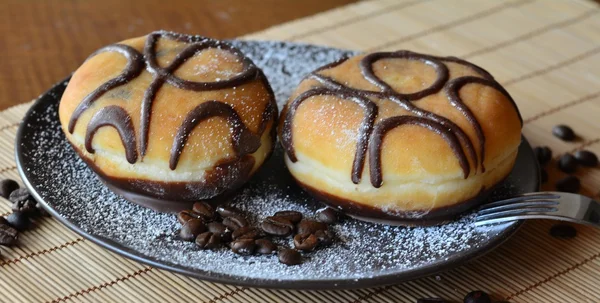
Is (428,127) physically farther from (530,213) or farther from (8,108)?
(8,108)

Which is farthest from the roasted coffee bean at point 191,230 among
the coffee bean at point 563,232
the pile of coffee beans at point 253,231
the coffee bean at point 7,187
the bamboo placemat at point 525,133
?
the coffee bean at point 563,232

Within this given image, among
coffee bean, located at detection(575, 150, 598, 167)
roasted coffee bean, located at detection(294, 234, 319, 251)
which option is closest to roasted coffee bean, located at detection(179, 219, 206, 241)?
roasted coffee bean, located at detection(294, 234, 319, 251)

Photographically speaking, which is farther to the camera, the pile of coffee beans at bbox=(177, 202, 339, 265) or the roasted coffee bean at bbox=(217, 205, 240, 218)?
the roasted coffee bean at bbox=(217, 205, 240, 218)

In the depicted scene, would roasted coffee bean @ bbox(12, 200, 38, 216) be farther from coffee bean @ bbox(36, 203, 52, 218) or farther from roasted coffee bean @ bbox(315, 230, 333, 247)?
roasted coffee bean @ bbox(315, 230, 333, 247)

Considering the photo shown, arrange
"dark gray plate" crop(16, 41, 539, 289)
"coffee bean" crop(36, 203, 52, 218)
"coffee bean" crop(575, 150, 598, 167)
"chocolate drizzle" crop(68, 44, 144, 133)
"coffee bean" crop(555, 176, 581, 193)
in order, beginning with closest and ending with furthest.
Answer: "dark gray plate" crop(16, 41, 539, 289) < "chocolate drizzle" crop(68, 44, 144, 133) < "coffee bean" crop(36, 203, 52, 218) < "coffee bean" crop(555, 176, 581, 193) < "coffee bean" crop(575, 150, 598, 167)

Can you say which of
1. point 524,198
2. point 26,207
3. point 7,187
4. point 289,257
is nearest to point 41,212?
point 26,207

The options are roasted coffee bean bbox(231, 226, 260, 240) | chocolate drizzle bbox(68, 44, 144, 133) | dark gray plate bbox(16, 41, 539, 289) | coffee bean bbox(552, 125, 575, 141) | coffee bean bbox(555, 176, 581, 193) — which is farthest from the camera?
coffee bean bbox(552, 125, 575, 141)

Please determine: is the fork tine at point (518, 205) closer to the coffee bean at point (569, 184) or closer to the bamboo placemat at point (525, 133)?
the bamboo placemat at point (525, 133)

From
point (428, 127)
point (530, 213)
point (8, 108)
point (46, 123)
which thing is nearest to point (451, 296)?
point (530, 213)
